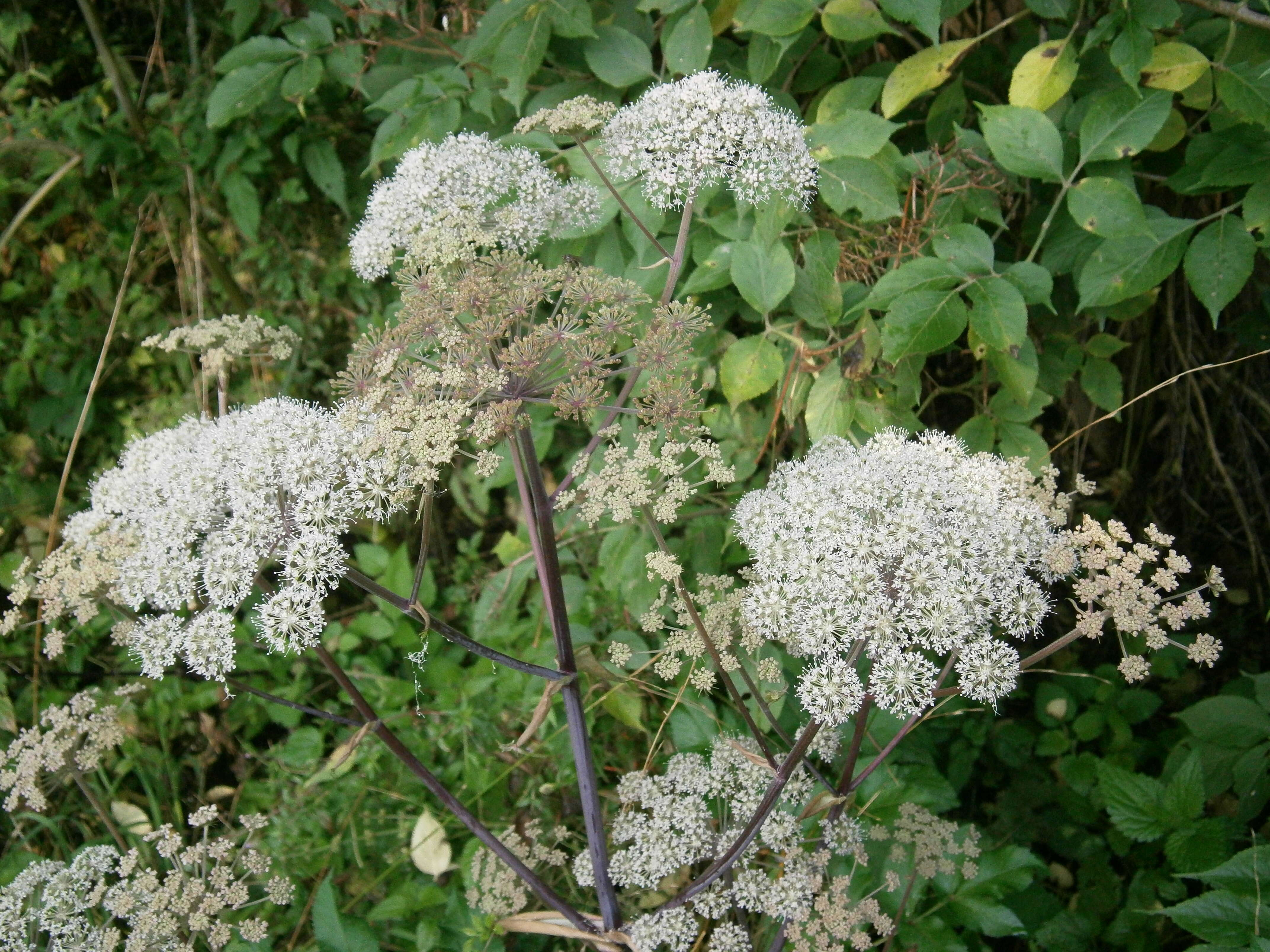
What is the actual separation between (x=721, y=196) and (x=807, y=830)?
1518 millimetres

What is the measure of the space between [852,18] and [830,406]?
858 millimetres

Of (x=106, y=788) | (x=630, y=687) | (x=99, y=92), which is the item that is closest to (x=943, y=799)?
(x=630, y=687)

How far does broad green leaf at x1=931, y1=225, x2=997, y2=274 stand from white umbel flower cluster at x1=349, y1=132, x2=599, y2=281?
2.59 feet

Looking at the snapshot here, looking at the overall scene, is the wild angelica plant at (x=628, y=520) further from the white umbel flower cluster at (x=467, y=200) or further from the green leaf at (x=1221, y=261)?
the green leaf at (x=1221, y=261)

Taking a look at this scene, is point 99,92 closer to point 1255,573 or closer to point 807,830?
point 807,830

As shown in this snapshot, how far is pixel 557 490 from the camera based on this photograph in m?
1.57

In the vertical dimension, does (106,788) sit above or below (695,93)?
below

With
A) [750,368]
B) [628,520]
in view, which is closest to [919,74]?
[750,368]

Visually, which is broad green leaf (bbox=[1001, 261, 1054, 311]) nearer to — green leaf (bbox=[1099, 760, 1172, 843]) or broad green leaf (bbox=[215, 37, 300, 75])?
green leaf (bbox=[1099, 760, 1172, 843])

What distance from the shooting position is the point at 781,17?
193 centimetres

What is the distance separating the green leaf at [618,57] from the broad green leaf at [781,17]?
1.04 ft

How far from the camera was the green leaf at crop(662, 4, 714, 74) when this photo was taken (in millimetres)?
2039

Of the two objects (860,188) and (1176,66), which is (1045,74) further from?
(860,188)

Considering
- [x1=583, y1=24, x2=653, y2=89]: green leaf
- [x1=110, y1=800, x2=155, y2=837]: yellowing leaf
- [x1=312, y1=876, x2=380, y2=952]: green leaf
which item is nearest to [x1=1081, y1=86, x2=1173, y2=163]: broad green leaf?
[x1=583, y1=24, x2=653, y2=89]: green leaf
